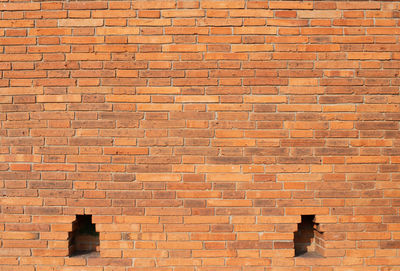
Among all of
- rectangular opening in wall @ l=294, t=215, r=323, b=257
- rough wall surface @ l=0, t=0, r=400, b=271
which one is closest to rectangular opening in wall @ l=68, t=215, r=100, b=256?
rough wall surface @ l=0, t=0, r=400, b=271

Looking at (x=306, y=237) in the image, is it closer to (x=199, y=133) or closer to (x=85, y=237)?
(x=199, y=133)

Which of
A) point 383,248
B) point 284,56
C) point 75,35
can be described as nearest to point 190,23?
point 284,56

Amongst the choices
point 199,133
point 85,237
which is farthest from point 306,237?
point 85,237

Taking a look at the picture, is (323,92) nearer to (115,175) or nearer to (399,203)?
(399,203)

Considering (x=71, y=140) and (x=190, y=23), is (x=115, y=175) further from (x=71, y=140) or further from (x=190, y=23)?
(x=190, y=23)

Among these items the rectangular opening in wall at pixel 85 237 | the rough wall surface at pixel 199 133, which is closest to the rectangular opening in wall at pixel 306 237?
the rough wall surface at pixel 199 133

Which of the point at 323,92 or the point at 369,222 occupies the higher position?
the point at 323,92

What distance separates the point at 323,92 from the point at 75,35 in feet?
7.13

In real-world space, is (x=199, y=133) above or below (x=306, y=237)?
above

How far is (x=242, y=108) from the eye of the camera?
2277mm

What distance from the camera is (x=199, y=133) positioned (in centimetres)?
227

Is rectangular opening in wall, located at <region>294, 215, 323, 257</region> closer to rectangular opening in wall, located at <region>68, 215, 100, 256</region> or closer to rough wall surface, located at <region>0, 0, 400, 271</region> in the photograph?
rough wall surface, located at <region>0, 0, 400, 271</region>

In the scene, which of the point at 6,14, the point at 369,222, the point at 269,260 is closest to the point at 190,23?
the point at 6,14

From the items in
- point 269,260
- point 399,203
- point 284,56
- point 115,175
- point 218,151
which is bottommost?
point 269,260
